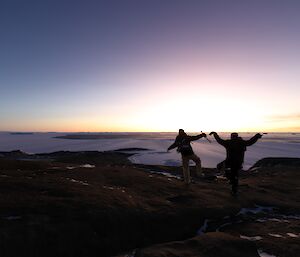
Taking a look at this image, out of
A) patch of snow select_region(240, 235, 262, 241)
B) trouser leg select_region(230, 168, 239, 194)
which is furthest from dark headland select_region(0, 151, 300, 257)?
trouser leg select_region(230, 168, 239, 194)

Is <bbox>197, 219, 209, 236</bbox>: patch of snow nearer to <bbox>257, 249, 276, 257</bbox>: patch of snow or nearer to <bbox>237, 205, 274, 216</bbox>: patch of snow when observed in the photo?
<bbox>237, 205, 274, 216</bbox>: patch of snow

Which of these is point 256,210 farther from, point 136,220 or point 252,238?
point 136,220

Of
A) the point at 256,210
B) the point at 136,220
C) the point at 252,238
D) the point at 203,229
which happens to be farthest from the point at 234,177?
the point at 136,220

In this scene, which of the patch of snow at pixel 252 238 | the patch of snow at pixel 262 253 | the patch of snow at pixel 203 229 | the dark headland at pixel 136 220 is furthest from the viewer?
the patch of snow at pixel 203 229

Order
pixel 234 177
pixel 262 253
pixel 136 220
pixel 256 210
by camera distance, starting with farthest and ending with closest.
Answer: pixel 234 177, pixel 256 210, pixel 136 220, pixel 262 253

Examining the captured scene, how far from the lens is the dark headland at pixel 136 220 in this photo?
424 inches

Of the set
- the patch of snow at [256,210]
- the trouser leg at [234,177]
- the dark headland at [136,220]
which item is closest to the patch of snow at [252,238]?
the dark headland at [136,220]

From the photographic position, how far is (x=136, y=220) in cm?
1305

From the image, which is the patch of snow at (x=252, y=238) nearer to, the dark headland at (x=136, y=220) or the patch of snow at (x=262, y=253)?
the dark headland at (x=136, y=220)

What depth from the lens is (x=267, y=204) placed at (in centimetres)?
1839

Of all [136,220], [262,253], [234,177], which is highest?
[234,177]

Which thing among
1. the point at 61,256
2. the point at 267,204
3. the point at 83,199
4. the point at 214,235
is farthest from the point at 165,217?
the point at 267,204

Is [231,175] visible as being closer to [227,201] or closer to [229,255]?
[227,201]

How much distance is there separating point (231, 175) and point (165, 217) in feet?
20.3
